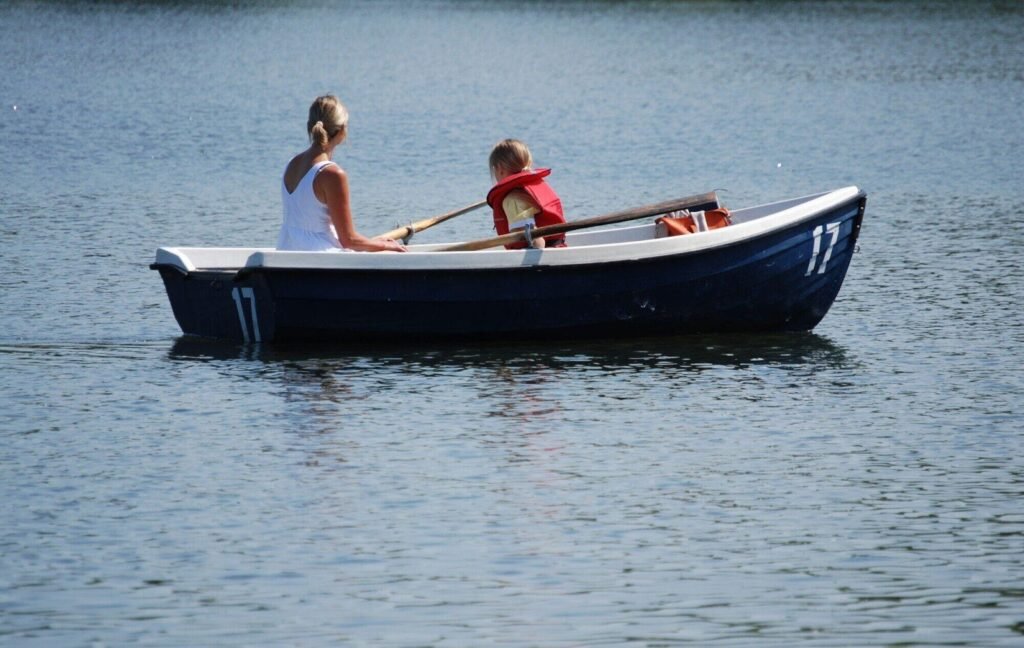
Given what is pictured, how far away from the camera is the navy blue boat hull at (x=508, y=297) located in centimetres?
1100

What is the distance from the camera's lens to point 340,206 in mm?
11125

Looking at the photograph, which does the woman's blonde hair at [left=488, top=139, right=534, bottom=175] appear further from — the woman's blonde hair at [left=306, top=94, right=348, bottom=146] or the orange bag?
the orange bag

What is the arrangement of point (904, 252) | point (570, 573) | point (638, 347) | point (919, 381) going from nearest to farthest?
point (570, 573) < point (919, 381) < point (638, 347) < point (904, 252)

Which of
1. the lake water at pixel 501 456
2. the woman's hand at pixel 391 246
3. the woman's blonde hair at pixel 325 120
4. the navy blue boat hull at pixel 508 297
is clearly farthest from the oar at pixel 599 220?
the woman's blonde hair at pixel 325 120

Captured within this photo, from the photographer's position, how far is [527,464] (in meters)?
8.38

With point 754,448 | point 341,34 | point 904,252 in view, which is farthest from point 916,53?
point 754,448

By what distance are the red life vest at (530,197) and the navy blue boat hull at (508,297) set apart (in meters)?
0.45

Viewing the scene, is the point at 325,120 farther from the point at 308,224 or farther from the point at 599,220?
the point at 599,220

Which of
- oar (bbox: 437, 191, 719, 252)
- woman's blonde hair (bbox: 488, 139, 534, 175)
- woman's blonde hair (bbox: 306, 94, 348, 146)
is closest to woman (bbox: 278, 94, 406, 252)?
woman's blonde hair (bbox: 306, 94, 348, 146)

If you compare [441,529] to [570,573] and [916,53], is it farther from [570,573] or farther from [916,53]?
[916,53]

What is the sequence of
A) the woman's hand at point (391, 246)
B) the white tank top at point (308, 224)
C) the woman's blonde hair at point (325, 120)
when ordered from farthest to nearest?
the woman's hand at point (391, 246) < the white tank top at point (308, 224) < the woman's blonde hair at point (325, 120)

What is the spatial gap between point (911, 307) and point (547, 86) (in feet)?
79.0

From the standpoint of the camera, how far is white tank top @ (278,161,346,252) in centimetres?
1116

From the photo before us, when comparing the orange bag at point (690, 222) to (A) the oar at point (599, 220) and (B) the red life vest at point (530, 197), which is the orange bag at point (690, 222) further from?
(B) the red life vest at point (530, 197)
